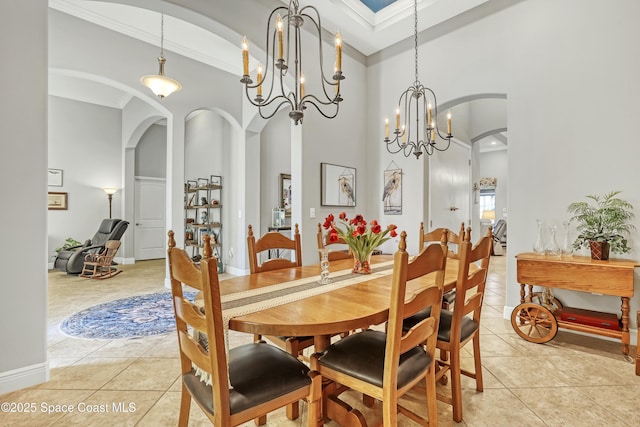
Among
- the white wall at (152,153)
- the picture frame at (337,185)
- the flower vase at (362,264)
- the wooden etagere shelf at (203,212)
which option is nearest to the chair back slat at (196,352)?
the flower vase at (362,264)

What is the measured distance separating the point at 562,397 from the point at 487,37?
136 inches

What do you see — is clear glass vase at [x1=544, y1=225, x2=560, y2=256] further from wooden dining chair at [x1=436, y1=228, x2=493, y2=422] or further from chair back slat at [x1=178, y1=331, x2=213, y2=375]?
chair back slat at [x1=178, y1=331, x2=213, y2=375]

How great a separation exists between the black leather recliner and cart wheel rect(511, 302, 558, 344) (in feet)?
20.2

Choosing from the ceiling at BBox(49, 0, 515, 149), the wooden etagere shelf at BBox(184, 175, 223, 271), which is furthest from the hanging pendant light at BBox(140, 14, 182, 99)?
the wooden etagere shelf at BBox(184, 175, 223, 271)

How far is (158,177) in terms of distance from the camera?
7.54m

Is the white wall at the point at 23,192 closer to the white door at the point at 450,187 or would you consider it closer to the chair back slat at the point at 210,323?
the chair back slat at the point at 210,323

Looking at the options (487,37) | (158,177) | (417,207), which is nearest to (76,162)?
(158,177)

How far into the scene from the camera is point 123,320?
3.29m

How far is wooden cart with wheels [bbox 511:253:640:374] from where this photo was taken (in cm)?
237

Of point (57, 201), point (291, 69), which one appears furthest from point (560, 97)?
point (57, 201)

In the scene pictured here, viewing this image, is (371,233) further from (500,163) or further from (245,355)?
(500,163)

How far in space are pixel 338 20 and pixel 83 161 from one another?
20.4ft

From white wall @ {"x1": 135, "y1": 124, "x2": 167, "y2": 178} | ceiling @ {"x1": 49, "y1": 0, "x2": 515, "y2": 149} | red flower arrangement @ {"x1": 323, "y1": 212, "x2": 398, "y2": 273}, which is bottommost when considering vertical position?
red flower arrangement @ {"x1": 323, "y1": 212, "x2": 398, "y2": 273}

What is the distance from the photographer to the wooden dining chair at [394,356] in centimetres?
117
